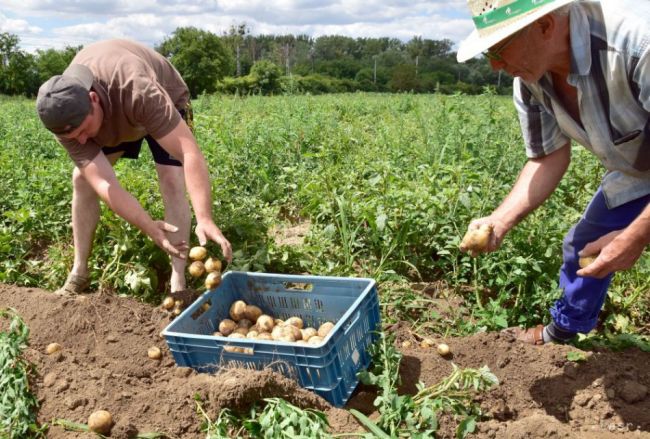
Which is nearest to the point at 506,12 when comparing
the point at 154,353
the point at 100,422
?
the point at 100,422

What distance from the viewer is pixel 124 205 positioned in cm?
306

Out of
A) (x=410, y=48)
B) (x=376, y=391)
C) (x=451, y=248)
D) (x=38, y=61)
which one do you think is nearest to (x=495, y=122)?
(x=451, y=248)

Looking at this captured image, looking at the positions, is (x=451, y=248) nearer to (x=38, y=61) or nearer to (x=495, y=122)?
(x=495, y=122)

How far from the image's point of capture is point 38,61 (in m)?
52.2

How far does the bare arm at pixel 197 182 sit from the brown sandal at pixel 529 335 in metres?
1.47

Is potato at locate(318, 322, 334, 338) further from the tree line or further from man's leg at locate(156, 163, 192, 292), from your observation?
the tree line

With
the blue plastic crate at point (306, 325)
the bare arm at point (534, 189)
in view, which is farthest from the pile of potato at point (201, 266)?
the bare arm at point (534, 189)

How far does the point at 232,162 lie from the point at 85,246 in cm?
200

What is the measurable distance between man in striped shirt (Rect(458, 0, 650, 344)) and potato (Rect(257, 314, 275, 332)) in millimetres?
1151

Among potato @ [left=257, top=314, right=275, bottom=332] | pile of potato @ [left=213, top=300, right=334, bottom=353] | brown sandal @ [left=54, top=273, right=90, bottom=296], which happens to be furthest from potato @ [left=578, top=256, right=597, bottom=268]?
brown sandal @ [left=54, top=273, right=90, bottom=296]

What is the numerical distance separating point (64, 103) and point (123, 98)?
13.5 inches

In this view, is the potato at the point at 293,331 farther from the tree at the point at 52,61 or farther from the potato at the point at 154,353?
the tree at the point at 52,61

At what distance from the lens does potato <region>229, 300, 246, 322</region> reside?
125 inches

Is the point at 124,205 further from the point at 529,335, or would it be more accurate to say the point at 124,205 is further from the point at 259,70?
the point at 259,70
